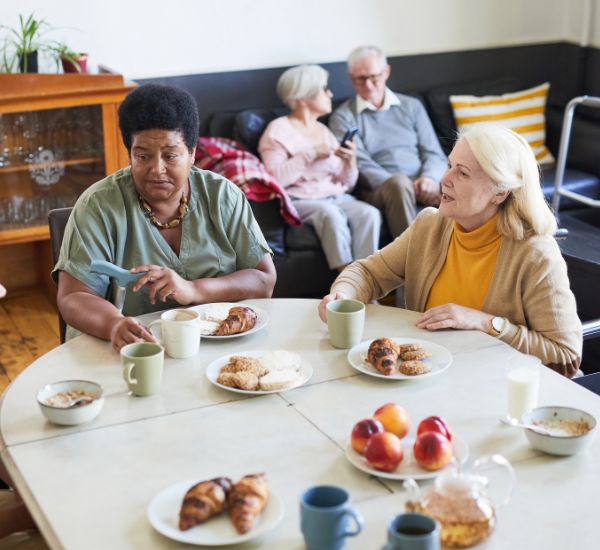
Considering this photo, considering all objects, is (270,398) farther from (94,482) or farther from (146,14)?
(146,14)

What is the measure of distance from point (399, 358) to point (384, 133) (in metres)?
2.74

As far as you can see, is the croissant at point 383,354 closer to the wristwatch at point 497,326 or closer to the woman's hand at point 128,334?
the wristwatch at point 497,326

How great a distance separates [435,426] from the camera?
163 cm

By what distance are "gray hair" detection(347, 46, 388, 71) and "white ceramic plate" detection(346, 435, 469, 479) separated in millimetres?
3111

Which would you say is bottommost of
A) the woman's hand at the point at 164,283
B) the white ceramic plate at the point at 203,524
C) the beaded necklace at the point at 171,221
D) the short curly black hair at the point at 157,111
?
the white ceramic plate at the point at 203,524

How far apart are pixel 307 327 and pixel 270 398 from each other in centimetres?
38

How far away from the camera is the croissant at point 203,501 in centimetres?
142

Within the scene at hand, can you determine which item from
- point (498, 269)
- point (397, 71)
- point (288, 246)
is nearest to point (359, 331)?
point (498, 269)

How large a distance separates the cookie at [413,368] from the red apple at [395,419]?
0.24 metres

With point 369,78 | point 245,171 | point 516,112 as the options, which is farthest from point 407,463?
point 516,112

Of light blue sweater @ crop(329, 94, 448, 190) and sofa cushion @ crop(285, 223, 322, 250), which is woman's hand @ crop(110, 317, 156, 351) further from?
light blue sweater @ crop(329, 94, 448, 190)

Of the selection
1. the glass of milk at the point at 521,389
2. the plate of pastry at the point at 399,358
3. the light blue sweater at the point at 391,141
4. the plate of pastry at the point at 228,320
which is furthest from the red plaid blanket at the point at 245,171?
the glass of milk at the point at 521,389

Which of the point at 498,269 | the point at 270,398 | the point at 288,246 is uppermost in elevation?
the point at 498,269

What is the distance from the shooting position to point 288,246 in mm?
4125
